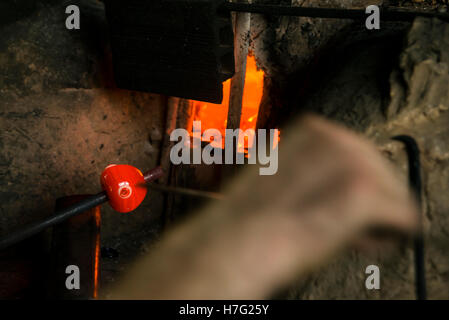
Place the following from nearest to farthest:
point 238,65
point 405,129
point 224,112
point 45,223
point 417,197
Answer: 1. point 417,197
2. point 405,129
3. point 45,223
4. point 238,65
5. point 224,112

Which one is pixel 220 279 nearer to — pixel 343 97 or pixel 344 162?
pixel 344 162

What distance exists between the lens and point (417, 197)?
47.1 inches

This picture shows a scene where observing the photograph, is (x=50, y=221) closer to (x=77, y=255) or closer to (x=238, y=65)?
(x=77, y=255)

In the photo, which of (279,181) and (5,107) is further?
(5,107)

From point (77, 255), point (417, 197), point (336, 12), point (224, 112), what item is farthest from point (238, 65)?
point (417, 197)

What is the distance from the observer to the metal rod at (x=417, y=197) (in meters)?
1.17

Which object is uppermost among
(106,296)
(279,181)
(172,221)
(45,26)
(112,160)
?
(45,26)

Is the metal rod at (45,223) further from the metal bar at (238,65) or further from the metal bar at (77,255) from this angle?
the metal bar at (238,65)

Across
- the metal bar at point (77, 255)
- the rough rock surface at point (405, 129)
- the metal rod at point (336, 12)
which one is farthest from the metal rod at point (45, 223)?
the metal rod at point (336, 12)

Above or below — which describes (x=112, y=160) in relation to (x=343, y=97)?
above

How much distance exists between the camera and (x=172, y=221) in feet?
13.3

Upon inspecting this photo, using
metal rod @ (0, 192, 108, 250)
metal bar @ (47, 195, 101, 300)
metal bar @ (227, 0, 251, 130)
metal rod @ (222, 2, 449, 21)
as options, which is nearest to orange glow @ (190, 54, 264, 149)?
metal bar @ (227, 0, 251, 130)

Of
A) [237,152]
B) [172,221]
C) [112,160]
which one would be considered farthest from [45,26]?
[172,221]

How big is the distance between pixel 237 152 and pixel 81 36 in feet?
5.95
